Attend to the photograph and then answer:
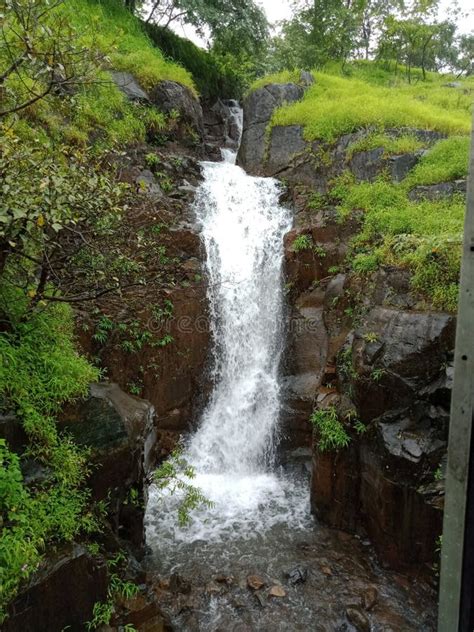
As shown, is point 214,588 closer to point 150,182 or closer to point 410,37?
point 150,182

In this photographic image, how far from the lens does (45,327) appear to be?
5.41m

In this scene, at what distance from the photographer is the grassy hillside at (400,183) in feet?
22.9

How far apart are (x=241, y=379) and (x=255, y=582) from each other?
4.20 metres

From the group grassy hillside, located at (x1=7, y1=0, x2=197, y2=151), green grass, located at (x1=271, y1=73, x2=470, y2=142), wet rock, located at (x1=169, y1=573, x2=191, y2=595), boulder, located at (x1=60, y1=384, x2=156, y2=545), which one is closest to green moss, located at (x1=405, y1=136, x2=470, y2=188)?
green grass, located at (x1=271, y1=73, x2=470, y2=142)

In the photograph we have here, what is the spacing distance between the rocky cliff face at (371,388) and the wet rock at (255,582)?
1.70 m

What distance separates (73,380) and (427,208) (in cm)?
819

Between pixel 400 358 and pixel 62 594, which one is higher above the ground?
pixel 400 358

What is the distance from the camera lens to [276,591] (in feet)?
18.5

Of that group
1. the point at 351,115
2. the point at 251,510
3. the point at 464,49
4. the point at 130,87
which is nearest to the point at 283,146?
the point at 351,115

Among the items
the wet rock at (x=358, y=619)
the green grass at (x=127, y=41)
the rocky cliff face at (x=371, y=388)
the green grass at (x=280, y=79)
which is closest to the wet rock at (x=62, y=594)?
the wet rock at (x=358, y=619)

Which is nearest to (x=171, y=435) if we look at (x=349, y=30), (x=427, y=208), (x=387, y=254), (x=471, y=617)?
(x=387, y=254)

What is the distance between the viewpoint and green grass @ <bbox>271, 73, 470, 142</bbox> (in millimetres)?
12141

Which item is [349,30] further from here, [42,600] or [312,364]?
[42,600]

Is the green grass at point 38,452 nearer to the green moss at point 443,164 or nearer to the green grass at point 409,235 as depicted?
the green grass at point 409,235
